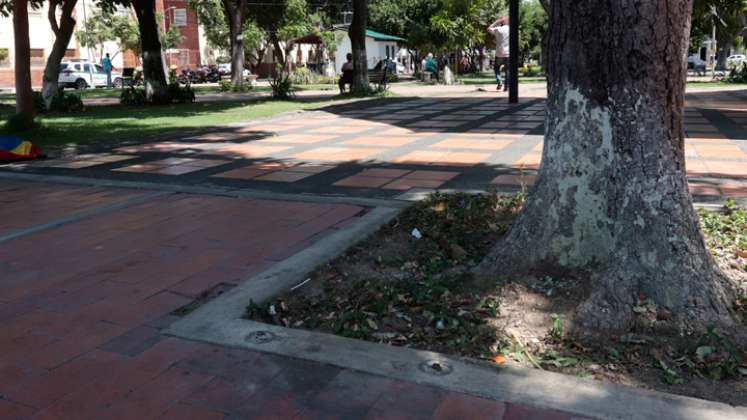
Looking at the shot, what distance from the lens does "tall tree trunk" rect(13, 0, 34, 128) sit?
36.4ft

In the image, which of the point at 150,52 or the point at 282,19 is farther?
the point at 282,19

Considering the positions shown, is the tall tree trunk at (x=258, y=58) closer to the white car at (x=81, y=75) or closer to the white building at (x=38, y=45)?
the white building at (x=38, y=45)

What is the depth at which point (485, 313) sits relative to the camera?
3352 mm

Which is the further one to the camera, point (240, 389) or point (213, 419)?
point (240, 389)

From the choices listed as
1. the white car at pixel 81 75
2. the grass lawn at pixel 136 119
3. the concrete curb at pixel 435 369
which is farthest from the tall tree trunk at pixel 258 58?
the concrete curb at pixel 435 369

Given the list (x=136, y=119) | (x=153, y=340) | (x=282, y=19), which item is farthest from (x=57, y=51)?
(x=282, y=19)

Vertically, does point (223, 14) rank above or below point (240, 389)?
above

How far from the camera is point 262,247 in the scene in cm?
477

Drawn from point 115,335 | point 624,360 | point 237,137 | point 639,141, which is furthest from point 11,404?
point 237,137

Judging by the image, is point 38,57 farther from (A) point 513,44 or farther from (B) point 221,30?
(A) point 513,44

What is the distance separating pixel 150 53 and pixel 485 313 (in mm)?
17285

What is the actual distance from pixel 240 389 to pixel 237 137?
911 centimetres

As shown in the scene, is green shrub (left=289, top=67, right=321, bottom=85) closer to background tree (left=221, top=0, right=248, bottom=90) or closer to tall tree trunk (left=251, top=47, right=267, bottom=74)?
background tree (left=221, top=0, right=248, bottom=90)

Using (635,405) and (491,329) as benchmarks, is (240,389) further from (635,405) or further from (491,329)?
(635,405)
